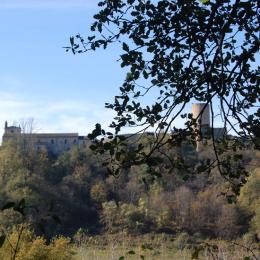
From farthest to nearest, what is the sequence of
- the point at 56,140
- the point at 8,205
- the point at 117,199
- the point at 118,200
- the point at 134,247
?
the point at 56,140
the point at 118,200
the point at 117,199
the point at 134,247
the point at 8,205

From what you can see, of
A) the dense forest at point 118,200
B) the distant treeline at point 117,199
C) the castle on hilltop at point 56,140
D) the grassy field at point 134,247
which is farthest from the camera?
the castle on hilltop at point 56,140

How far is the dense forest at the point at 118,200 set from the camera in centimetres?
3553

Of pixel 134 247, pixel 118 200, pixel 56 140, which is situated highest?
→ pixel 56 140

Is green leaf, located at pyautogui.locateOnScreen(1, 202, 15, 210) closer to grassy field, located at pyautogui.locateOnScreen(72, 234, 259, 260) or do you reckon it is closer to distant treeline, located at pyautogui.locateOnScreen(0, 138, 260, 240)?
grassy field, located at pyautogui.locateOnScreen(72, 234, 259, 260)

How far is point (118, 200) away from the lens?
128 feet

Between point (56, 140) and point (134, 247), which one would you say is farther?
point (56, 140)

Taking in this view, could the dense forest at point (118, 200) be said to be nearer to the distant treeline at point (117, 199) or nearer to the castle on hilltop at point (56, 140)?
the distant treeline at point (117, 199)

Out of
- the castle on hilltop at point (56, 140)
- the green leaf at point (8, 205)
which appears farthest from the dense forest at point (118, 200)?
the green leaf at point (8, 205)

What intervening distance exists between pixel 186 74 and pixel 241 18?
0.36 metres

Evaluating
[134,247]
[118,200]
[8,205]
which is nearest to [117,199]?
[118,200]

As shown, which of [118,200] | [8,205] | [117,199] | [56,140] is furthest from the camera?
[56,140]

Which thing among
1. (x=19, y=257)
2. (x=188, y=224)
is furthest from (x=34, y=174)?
(x=19, y=257)

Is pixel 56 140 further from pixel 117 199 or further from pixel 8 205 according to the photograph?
pixel 8 205

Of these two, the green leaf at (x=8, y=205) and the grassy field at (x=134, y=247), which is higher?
the green leaf at (x=8, y=205)
